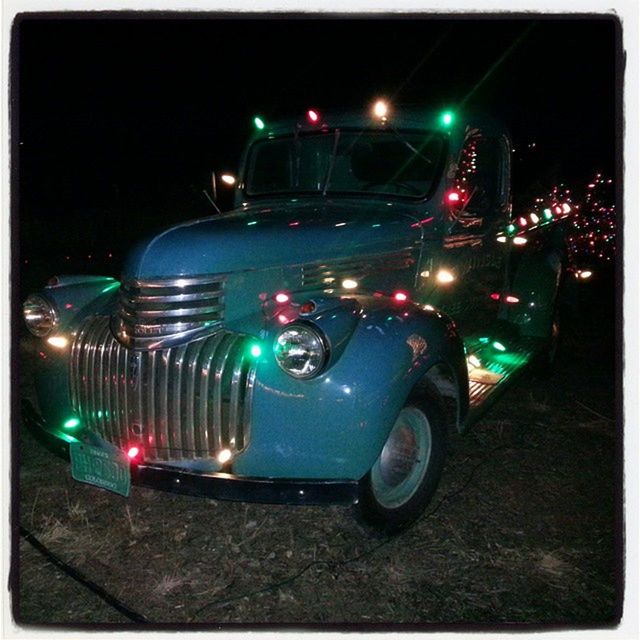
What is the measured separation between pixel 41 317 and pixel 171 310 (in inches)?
36.1

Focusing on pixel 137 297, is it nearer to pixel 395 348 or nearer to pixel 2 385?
pixel 2 385

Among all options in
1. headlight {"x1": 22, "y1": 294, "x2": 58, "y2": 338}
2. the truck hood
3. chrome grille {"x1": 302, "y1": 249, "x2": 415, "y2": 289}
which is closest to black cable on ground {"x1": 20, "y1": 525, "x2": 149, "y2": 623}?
headlight {"x1": 22, "y1": 294, "x2": 58, "y2": 338}

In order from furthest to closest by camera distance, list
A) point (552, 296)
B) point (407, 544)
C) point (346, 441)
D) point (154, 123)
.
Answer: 1. point (154, 123)
2. point (552, 296)
3. point (407, 544)
4. point (346, 441)

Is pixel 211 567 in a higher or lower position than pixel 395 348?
lower

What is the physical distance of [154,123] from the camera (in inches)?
997

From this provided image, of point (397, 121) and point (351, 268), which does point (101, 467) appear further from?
point (397, 121)

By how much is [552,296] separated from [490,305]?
76 cm

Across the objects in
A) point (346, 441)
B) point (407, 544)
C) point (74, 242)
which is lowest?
point (74, 242)

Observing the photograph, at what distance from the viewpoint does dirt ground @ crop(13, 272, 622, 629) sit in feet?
8.82

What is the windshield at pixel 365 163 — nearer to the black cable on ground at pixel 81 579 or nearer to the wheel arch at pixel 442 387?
the wheel arch at pixel 442 387

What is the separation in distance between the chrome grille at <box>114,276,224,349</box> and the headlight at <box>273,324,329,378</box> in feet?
1.42

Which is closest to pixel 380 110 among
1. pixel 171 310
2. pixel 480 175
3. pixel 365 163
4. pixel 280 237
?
pixel 365 163

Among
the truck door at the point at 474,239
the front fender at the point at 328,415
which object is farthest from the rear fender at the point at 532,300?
the front fender at the point at 328,415

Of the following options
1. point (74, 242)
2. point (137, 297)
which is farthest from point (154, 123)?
point (137, 297)
